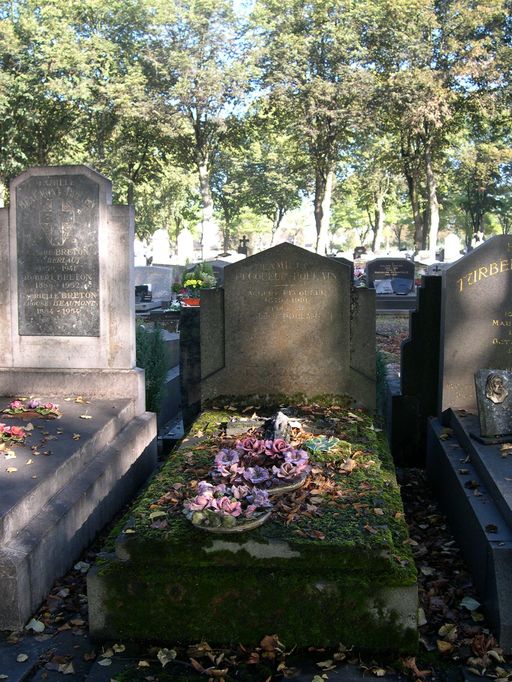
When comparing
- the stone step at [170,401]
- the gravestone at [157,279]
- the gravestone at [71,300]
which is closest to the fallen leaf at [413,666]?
the gravestone at [71,300]

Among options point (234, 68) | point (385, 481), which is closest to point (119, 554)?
point (385, 481)

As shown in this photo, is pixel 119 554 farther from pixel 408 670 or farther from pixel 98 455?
pixel 98 455

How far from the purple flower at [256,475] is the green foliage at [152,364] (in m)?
3.81

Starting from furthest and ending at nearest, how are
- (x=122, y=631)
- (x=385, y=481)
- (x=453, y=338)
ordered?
(x=453, y=338)
(x=385, y=481)
(x=122, y=631)

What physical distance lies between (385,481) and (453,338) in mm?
2160

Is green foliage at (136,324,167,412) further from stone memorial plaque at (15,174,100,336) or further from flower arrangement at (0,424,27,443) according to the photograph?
flower arrangement at (0,424,27,443)

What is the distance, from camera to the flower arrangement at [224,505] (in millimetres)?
3816

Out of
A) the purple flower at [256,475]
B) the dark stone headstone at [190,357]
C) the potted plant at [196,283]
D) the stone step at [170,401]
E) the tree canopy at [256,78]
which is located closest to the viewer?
the purple flower at [256,475]

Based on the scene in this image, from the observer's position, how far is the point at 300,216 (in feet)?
357

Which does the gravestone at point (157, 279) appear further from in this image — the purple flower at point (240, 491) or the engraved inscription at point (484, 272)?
the purple flower at point (240, 491)

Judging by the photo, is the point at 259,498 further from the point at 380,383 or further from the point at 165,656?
the point at 380,383

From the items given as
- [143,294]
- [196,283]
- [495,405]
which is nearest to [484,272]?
[495,405]

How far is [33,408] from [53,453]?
1.23 metres

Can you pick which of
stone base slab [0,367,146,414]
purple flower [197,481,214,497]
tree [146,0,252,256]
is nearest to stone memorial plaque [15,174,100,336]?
stone base slab [0,367,146,414]
